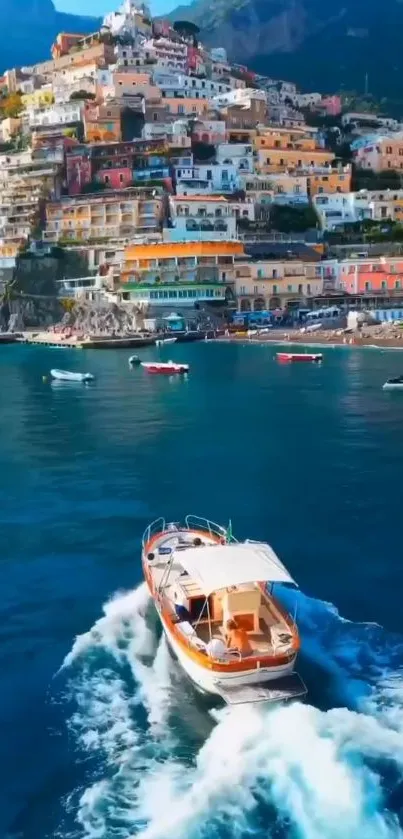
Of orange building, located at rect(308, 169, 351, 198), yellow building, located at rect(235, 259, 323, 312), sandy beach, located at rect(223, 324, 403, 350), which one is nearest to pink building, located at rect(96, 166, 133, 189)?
yellow building, located at rect(235, 259, 323, 312)

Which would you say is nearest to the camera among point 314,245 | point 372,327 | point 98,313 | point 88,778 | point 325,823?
point 325,823

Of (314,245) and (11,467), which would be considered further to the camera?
(314,245)

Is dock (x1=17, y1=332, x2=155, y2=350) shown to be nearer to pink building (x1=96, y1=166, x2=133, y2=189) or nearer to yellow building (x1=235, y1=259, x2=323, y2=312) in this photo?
yellow building (x1=235, y1=259, x2=323, y2=312)

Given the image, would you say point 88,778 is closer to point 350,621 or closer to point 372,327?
point 350,621

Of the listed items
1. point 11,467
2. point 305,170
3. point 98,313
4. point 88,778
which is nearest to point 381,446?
point 11,467

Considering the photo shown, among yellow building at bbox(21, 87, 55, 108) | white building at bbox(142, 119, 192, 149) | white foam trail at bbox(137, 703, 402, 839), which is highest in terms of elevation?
yellow building at bbox(21, 87, 55, 108)

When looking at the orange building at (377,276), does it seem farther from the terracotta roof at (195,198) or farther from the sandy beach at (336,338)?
the terracotta roof at (195,198)

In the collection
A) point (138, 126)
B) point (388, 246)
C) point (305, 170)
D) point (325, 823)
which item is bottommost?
point (325, 823)
